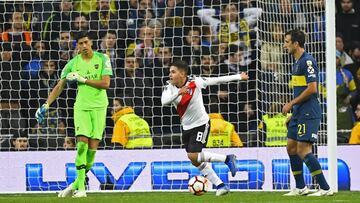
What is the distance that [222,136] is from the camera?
16406 mm

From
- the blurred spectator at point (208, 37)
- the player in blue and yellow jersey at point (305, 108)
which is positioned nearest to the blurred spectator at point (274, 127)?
the blurred spectator at point (208, 37)

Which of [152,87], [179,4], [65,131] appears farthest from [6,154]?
[179,4]

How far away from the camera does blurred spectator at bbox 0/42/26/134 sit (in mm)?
17547

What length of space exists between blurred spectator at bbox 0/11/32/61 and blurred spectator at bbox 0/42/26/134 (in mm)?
106

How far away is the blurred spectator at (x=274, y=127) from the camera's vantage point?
52.4 ft

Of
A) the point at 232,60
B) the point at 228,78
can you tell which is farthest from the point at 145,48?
the point at 228,78

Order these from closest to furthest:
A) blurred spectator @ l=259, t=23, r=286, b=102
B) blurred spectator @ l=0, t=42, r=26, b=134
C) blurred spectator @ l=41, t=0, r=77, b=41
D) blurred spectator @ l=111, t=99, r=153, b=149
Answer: blurred spectator @ l=259, t=23, r=286, b=102
blurred spectator @ l=111, t=99, r=153, b=149
blurred spectator @ l=0, t=42, r=26, b=134
blurred spectator @ l=41, t=0, r=77, b=41

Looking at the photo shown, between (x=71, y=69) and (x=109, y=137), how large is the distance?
3460mm

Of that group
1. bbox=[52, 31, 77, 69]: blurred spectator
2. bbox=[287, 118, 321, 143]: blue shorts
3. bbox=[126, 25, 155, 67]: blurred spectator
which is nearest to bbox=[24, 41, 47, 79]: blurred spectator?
bbox=[52, 31, 77, 69]: blurred spectator

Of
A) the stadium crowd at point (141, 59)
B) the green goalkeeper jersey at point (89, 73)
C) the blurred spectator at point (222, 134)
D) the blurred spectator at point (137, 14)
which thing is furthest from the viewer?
the blurred spectator at point (137, 14)

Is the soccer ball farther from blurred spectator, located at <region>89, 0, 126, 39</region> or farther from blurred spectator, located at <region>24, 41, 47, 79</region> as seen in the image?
blurred spectator, located at <region>24, 41, 47, 79</region>

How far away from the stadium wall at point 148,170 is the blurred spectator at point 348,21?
3669 mm

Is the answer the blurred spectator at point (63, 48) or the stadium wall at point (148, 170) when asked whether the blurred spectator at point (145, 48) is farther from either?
the stadium wall at point (148, 170)

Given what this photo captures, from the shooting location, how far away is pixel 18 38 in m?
17.9
